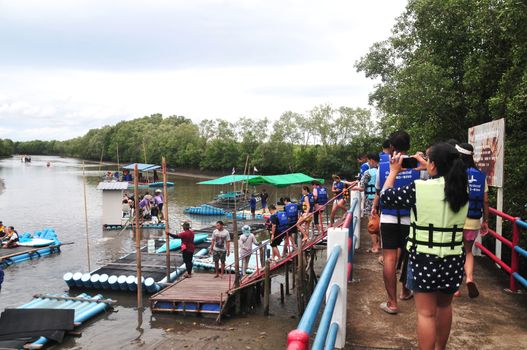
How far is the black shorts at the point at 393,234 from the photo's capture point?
454 centimetres

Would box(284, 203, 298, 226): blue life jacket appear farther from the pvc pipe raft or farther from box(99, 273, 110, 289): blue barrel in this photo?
box(99, 273, 110, 289): blue barrel

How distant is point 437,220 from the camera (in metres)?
3.12

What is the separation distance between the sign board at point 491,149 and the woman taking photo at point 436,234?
4013 millimetres

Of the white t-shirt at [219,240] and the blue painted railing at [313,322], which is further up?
the blue painted railing at [313,322]

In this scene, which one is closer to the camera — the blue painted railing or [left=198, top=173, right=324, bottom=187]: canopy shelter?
the blue painted railing

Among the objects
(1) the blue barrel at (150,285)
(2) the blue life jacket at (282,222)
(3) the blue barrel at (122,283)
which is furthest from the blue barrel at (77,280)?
(2) the blue life jacket at (282,222)

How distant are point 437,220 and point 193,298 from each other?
11119mm

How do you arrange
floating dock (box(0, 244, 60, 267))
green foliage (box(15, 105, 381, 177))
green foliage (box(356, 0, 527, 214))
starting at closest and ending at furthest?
green foliage (box(356, 0, 527, 214))
floating dock (box(0, 244, 60, 267))
green foliage (box(15, 105, 381, 177))

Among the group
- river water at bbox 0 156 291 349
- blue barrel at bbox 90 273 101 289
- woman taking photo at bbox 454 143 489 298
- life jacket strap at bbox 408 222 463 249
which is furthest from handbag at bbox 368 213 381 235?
blue barrel at bbox 90 273 101 289

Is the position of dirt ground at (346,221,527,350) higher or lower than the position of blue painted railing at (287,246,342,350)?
lower

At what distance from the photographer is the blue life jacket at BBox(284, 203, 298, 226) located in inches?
528

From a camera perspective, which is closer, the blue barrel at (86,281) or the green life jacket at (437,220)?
the green life jacket at (437,220)

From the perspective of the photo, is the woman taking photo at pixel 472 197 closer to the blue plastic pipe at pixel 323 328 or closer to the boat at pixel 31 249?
the blue plastic pipe at pixel 323 328

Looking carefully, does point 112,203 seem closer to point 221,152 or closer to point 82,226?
point 82,226
